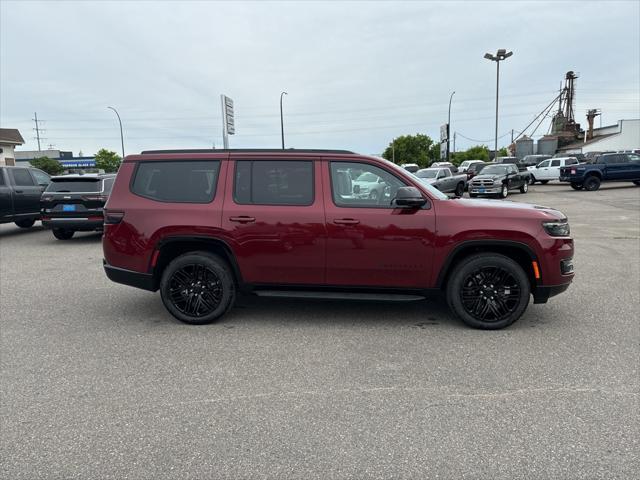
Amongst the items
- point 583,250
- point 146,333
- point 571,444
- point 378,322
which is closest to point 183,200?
point 146,333

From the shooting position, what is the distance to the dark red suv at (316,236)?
444cm

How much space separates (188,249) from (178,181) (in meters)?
0.76

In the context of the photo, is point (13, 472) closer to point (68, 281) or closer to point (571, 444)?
point (571, 444)

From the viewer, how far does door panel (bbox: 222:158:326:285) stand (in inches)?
180

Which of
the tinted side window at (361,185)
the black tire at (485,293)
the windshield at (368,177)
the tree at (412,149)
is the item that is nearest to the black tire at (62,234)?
the tinted side window at (361,185)

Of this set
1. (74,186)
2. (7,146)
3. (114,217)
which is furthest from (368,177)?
(7,146)

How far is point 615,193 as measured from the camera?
22703 mm

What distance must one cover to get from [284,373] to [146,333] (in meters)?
1.81

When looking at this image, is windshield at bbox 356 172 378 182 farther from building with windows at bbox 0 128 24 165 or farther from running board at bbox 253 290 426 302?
building with windows at bbox 0 128 24 165

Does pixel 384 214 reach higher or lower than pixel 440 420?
higher

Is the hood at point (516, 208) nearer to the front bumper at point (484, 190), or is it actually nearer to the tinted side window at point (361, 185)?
the tinted side window at point (361, 185)

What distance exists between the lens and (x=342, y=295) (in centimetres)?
467

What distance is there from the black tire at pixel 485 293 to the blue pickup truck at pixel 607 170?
77.6ft

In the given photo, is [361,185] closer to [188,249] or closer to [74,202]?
[188,249]
